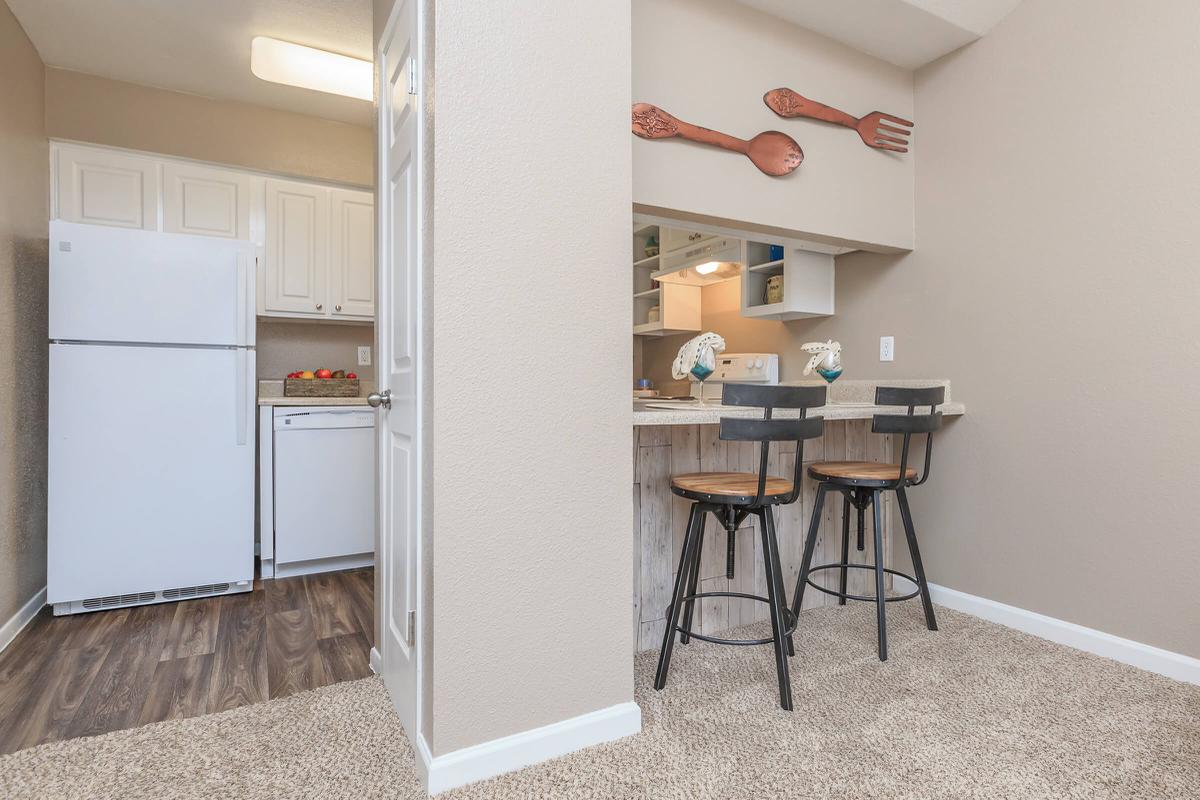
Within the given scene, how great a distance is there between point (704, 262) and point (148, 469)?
2956 mm

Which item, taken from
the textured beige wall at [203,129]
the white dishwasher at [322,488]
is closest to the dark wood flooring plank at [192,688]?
the white dishwasher at [322,488]

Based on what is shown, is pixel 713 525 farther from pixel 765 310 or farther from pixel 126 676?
pixel 126 676

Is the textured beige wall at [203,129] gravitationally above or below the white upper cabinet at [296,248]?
above

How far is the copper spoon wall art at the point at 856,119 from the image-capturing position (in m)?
2.28

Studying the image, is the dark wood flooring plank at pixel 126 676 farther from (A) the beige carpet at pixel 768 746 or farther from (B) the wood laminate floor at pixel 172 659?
(A) the beige carpet at pixel 768 746

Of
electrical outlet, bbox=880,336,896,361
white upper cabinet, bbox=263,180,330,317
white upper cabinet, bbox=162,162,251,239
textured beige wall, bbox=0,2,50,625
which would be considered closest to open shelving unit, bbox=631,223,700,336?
electrical outlet, bbox=880,336,896,361

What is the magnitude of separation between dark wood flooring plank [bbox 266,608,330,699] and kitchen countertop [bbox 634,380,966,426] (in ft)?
4.42

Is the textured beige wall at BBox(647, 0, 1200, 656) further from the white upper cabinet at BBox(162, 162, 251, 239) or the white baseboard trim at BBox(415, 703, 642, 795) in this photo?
the white upper cabinet at BBox(162, 162, 251, 239)

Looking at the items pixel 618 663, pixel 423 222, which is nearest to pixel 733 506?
pixel 618 663

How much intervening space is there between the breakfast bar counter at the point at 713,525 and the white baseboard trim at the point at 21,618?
229 centimetres

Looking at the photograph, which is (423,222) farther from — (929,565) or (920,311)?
(929,565)

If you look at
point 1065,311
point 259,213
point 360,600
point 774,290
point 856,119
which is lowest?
point 360,600

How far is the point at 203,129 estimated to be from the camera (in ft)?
10.5

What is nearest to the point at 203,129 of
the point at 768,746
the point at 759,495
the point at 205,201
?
the point at 205,201
